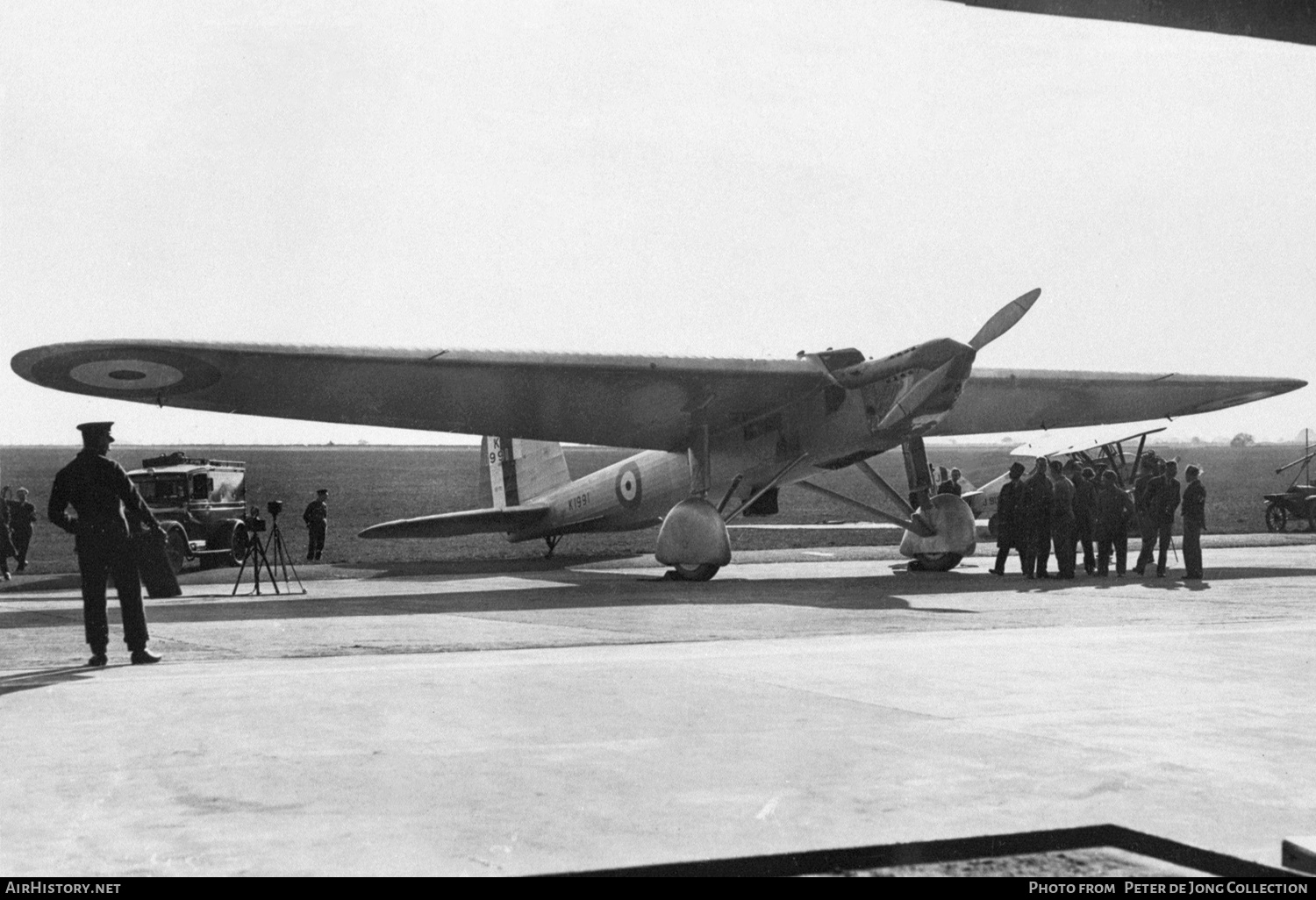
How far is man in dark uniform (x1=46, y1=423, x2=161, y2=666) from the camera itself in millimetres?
8461

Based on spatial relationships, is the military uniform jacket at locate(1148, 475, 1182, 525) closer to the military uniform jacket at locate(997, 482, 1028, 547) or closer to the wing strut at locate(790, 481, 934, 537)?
the military uniform jacket at locate(997, 482, 1028, 547)

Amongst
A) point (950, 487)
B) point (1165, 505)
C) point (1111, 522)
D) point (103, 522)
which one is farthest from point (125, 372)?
point (1165, 505)

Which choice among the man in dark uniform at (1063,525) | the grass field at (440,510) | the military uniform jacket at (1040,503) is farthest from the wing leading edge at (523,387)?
the grass field at (440,510)

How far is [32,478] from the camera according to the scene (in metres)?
89.9

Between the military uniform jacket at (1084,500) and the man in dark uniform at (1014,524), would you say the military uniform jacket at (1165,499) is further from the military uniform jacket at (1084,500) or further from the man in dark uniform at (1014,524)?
the man in dark uniform at (1014,524)

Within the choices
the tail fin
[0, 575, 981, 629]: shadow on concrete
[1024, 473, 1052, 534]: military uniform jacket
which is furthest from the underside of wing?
the tail fin

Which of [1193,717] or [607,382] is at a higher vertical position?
[607,382]

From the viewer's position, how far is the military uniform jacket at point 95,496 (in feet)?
28.2

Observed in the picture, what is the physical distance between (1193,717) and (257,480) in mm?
90415

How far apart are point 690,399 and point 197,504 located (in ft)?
40.0

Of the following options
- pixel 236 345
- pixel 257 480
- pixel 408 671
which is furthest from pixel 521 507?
pixel 257 480

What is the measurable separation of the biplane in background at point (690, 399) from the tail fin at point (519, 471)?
8.14 ft

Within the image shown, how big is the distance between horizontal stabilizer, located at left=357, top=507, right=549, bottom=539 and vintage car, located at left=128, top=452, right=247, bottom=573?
3.73 m
